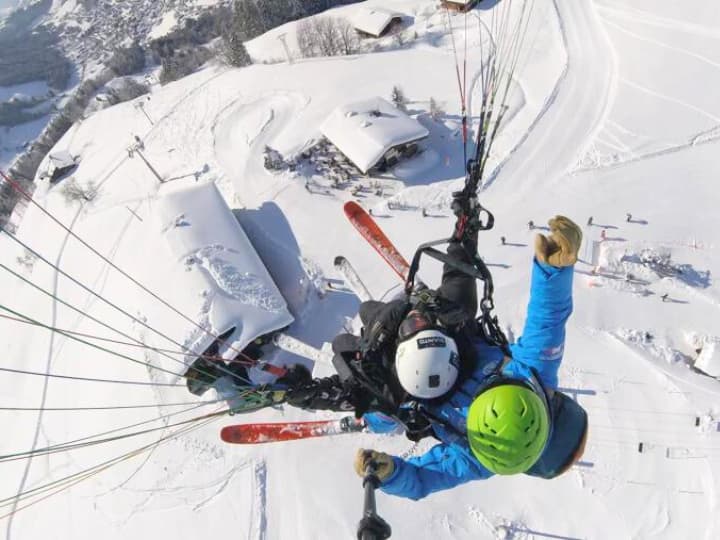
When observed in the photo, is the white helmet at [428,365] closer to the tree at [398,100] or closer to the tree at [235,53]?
the tree at [398,100]

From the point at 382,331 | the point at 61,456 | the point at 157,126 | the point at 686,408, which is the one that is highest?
the point at 382,331

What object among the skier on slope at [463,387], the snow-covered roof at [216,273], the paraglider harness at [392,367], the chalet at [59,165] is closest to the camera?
the skier on slope at [463,387]

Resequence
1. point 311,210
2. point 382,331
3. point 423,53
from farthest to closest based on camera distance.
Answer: point 423,53 → point 311,210 → point 382,331

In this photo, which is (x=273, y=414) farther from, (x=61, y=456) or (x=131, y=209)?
(x=131, y=209)

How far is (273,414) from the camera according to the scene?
43.3ft

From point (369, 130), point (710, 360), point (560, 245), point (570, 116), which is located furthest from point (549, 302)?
point (570, 116)

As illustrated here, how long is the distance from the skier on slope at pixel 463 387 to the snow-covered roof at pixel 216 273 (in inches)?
328

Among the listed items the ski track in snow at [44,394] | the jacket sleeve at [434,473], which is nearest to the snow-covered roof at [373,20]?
the ski track in snow at [44,394]

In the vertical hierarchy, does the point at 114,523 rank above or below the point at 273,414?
below

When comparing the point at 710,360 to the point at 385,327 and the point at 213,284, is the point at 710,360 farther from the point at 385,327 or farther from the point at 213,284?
the point at 213,284

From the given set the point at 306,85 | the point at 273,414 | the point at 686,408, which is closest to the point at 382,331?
the point at 273,414

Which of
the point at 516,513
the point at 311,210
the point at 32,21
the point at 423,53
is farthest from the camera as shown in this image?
the point at 32,21

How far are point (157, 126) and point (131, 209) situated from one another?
8081 millimetres

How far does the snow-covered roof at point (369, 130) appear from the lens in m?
18.7
